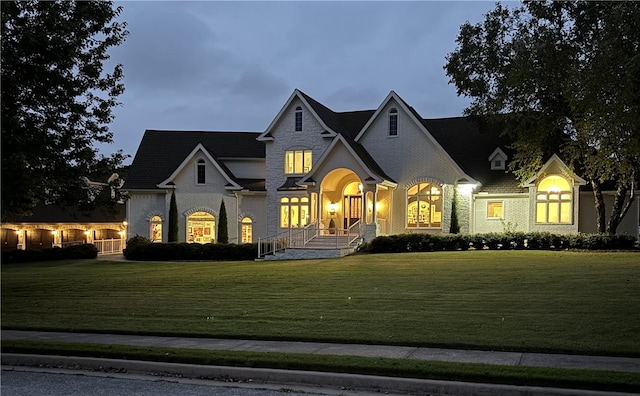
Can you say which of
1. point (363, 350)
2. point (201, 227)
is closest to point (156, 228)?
point (201, 227)

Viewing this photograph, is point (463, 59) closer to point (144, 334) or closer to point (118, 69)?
point (118, 69)

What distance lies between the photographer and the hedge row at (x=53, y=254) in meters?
35.9

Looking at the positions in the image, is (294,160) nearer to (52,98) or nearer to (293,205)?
(293,205)

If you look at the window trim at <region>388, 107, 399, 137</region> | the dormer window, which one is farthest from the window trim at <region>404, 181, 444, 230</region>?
the dormer window

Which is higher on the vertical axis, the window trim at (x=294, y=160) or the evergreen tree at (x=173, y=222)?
the window trim at (x=294, y=160)

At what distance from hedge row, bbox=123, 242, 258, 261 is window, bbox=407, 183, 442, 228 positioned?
335 inches

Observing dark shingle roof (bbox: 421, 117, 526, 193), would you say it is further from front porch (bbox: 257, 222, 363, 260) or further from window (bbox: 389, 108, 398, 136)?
front porch (bbox: 257, 222, 363, 260)

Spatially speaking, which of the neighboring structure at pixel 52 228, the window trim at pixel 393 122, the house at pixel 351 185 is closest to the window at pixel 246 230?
the house at pixel 351 185

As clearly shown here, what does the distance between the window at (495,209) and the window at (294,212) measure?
31.8 ft

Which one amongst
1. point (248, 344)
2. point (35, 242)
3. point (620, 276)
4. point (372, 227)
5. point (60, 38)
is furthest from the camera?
point (35, 242)

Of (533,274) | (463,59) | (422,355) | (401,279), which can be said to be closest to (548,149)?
(463,59)

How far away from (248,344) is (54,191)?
9.80 meters

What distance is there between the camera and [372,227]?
29.7 metres

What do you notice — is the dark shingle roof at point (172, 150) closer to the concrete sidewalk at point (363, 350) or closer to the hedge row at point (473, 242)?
the hedge row at point (473, 242)
